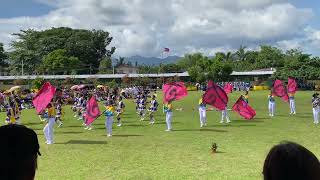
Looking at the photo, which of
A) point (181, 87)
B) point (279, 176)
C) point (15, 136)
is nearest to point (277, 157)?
point (279, 176)

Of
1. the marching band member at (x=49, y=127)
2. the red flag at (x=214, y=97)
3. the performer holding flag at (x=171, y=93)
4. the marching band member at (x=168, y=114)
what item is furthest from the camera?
the red flag at (x=214, y=97)

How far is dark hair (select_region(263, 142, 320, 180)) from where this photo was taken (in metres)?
2.60

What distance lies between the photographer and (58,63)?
314 feet

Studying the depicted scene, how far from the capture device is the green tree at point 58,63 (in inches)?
3757

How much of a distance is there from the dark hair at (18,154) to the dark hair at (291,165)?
1365mm

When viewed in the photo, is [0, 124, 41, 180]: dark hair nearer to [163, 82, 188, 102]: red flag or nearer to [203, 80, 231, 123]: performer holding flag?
[163, 82, 188, 102]: red flag

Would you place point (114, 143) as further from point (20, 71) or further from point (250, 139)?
point (20, 71)

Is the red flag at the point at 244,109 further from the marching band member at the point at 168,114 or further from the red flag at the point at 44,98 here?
the red flag at the point at 44,98

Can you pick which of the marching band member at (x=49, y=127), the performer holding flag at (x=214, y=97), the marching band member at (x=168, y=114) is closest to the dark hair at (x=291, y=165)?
the marching band member at (x=49, y=127)

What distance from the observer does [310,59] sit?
85.4 metres

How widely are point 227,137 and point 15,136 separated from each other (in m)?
18.4

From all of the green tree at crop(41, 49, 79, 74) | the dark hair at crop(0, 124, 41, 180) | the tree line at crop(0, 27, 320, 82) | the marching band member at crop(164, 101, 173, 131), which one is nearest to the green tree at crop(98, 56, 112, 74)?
the tree line at crop(0, 27, 320, 82)

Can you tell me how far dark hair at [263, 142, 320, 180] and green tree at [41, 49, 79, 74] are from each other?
94.7 m

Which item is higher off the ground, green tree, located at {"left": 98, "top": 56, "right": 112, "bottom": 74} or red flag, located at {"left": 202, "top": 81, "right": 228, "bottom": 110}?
green tree, located at {"left": 98, "top": 56, "right": 112, "bottom": 74}
